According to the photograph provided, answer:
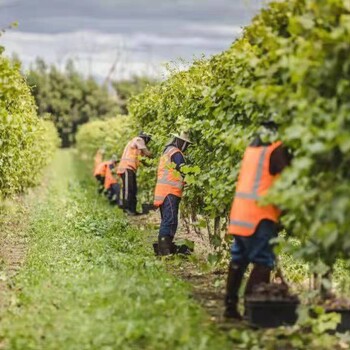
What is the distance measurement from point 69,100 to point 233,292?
7764 centimetres

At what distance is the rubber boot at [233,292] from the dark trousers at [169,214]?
411 cm

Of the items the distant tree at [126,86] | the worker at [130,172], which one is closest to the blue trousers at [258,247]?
the worker at [130,172]

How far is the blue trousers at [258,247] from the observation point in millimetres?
7320

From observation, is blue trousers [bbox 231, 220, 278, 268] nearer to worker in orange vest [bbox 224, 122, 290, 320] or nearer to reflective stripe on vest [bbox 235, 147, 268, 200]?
worker in orange vest [bbox 224, 122, 290, 320]

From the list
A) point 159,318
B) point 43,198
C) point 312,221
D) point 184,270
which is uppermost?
point 312,221

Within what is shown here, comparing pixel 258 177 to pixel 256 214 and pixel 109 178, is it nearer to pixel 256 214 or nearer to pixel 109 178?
pixel 256 214

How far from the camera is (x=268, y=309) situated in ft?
23.9

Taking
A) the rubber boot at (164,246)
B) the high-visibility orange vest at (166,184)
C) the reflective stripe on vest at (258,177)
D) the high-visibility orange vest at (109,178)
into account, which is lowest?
the high-visibility orange vest at (109,178)

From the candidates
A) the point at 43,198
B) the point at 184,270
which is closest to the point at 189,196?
the point at 184,270

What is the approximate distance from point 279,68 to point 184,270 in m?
4.36

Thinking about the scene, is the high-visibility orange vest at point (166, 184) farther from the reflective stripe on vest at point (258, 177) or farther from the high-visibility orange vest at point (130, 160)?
the high-visibility orange vest at point (130, 160)

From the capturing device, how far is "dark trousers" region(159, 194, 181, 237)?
1173cm

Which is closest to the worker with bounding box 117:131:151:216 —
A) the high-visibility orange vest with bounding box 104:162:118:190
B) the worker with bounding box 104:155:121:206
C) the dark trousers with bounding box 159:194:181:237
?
the worker with bounding box 104:155:121:206

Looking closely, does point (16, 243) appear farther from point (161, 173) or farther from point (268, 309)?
point (268, 309)
